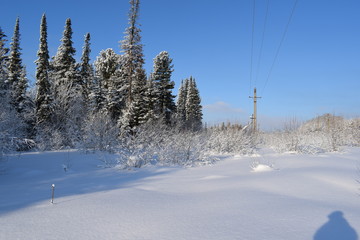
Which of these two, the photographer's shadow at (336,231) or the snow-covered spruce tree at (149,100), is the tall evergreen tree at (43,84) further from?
the photographer's shadow at (336,231)

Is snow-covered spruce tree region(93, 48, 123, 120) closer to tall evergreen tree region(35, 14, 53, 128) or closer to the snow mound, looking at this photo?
tall evergreen tree region(35, 14, 53, 128)

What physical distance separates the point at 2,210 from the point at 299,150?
14328 millimetres

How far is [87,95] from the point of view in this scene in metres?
33.9

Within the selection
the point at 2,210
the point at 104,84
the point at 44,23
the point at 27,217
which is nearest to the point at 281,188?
the point at 27,217

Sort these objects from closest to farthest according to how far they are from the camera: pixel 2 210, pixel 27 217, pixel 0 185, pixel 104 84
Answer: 1. pixel 27 217
2. pixel 2 210
3. pixel 0 185
4. pixel 104 84

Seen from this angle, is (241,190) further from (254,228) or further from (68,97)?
(68,97)

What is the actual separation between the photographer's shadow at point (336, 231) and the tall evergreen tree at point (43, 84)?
20.9 m

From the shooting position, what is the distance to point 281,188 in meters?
5.91

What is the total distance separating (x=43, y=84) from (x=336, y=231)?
2493cm

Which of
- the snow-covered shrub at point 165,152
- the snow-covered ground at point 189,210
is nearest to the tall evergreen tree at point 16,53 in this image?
the snow-covered shrub at point 165,152

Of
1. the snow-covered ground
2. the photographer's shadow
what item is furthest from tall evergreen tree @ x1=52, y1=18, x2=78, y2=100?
the photographer's shadow

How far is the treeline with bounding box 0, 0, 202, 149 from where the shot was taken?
1585cm

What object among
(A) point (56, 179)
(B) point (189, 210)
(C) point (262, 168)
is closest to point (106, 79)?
(A) point (56, 179)

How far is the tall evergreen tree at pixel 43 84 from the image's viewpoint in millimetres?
21219
